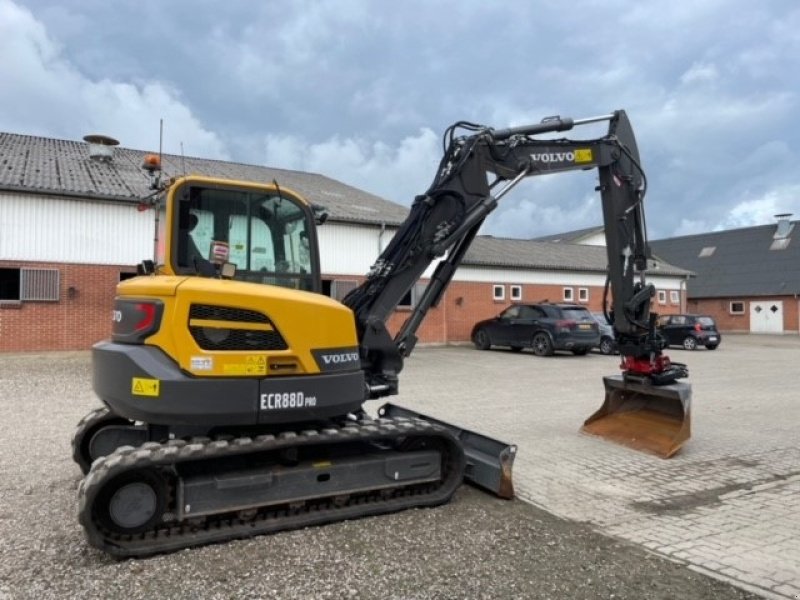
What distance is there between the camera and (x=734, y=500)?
599cm

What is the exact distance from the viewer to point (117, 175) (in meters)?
20.3

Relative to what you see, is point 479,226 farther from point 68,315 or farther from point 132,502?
point 68,315

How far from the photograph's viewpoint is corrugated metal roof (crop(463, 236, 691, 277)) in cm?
2700

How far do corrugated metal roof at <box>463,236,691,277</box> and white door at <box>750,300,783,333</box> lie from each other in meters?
Answer: 9.13

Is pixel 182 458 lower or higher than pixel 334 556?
higher

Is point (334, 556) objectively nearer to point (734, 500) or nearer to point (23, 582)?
point (23, 582)

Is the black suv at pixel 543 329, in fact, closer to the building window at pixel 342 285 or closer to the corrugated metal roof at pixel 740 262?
the building window at pixel 342 285

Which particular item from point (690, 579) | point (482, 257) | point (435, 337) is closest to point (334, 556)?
point (690, 579)

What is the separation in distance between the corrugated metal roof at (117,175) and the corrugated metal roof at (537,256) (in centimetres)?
405

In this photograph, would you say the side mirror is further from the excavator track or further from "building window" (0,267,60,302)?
"building window" (0,267,60,302)

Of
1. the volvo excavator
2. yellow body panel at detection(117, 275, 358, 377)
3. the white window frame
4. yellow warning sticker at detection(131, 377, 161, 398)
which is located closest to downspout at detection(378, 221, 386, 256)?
the volvo excavator

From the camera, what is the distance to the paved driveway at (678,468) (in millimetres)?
4848

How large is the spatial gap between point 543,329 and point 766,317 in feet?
84.9

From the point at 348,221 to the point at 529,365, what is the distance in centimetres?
753
